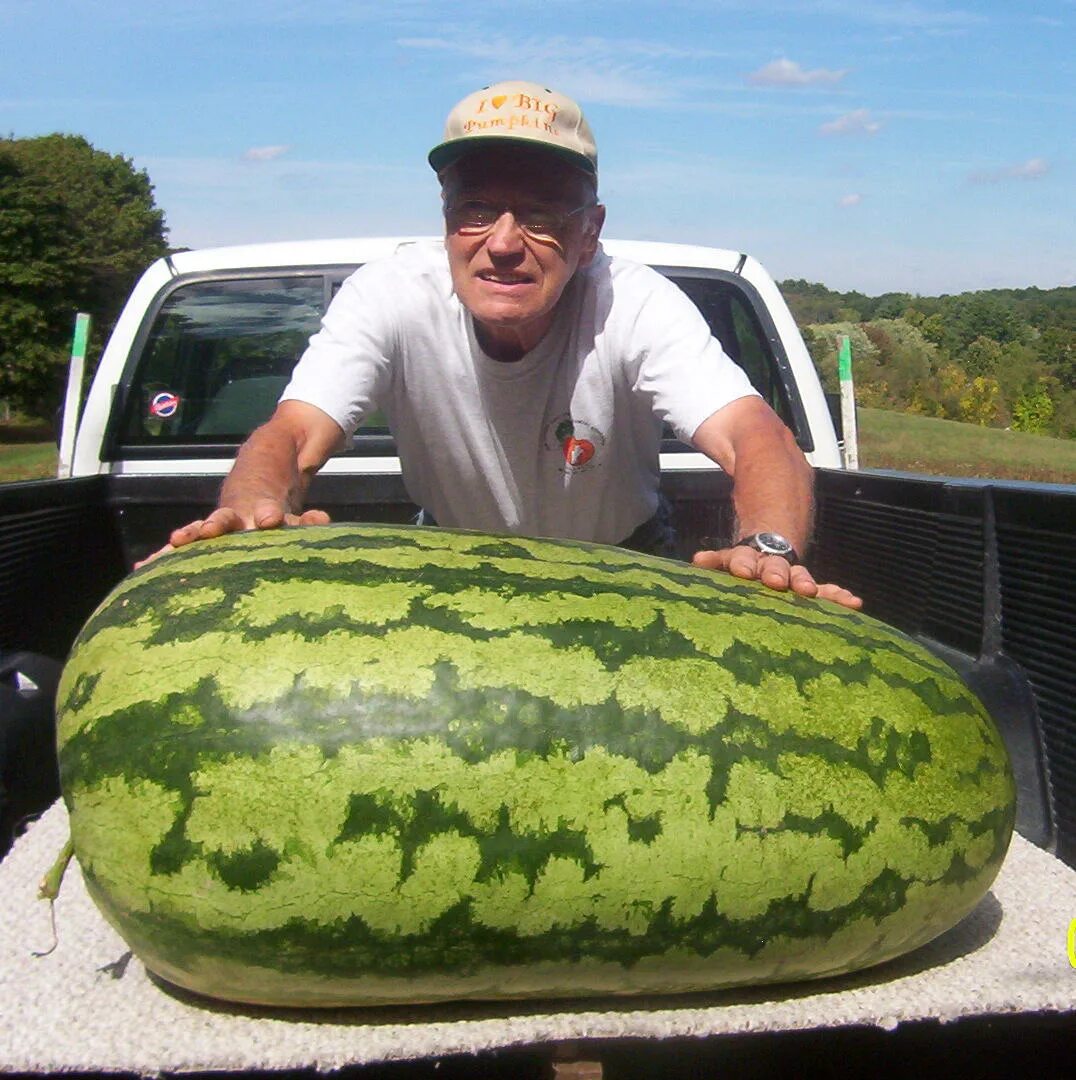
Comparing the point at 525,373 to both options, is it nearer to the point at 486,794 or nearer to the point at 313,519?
the point at 313,519

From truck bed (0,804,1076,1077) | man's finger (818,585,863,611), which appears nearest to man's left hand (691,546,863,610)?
man's finger (818,585,863,611)

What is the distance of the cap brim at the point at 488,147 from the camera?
8.80 ft

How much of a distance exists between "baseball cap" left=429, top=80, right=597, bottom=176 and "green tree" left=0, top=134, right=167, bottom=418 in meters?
44.2

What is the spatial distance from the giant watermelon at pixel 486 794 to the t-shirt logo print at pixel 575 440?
1.24m

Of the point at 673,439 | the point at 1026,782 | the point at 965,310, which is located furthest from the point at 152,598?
the point at 965,310

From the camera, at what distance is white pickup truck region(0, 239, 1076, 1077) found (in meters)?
1.66

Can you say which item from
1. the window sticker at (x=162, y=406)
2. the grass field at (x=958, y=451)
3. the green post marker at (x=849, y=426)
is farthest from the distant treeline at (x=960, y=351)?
the window sticker at (x=162, y=406)

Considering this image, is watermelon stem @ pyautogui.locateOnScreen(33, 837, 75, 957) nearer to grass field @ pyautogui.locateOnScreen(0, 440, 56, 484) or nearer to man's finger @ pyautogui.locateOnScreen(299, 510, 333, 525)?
man's finger @ pyautogui.locateOnScreen(299, 510, 333, 525)

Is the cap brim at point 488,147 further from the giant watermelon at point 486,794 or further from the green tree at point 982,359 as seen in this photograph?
the green tree at point 982,359

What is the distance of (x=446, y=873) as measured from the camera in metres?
1.60

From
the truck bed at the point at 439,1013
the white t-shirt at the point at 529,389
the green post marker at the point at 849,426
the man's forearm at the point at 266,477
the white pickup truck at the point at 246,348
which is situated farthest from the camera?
the green post marker at the point at 849,426

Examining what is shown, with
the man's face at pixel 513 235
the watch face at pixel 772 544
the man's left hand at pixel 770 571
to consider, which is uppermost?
the man's face at pixel 513 235

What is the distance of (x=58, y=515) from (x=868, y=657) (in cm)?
210

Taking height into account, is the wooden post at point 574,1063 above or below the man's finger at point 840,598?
below
